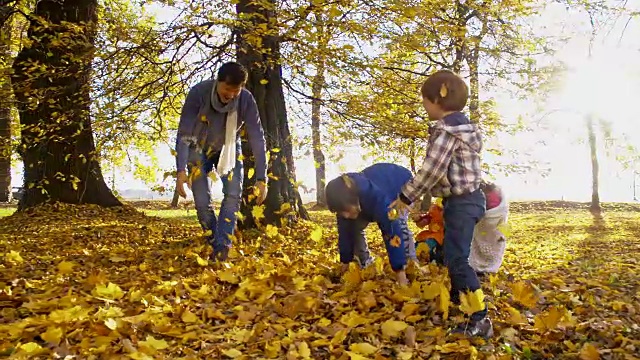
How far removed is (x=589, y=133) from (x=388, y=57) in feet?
50.1

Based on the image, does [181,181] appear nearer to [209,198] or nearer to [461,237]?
[209,198]

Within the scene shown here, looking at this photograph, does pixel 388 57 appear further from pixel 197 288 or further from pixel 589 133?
pixel 589 133

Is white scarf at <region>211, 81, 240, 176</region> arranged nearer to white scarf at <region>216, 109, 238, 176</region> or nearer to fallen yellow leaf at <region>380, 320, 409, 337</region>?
white scarf at <region>216, 109, 238, 176</region>

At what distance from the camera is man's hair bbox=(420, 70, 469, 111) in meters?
2.90

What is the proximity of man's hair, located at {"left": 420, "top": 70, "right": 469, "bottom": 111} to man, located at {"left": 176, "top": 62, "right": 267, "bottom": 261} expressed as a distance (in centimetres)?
172

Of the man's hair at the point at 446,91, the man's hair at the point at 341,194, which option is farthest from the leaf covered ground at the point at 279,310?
the man's hair at the point at 446,91

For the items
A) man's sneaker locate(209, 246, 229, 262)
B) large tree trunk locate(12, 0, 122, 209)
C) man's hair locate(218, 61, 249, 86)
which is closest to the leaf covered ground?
man's sneaker locate(209, 246, 229, 262)

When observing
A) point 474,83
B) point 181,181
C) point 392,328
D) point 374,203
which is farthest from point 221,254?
point 474,83

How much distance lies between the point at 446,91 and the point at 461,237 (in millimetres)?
778

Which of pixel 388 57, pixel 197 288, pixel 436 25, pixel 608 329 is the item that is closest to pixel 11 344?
pixel 197 288

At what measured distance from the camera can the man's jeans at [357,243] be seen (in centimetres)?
387

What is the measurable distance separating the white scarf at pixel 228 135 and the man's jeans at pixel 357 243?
1.07m

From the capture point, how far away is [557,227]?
12.7 m

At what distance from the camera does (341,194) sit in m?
3.40
